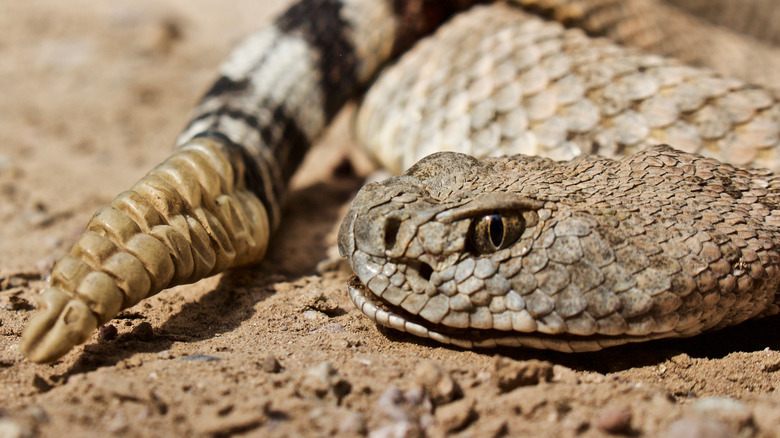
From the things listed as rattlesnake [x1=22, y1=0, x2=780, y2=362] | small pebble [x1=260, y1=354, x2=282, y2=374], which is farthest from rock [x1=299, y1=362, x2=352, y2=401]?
rattlesnake [x1=22, y1=0, x2=780, y2=362]

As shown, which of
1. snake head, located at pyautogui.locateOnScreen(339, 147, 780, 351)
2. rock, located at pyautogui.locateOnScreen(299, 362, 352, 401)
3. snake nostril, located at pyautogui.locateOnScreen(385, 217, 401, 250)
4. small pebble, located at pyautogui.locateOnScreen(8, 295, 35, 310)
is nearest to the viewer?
rock, located at pyautogui.locateOnScreen(299, 362, 352, 401)

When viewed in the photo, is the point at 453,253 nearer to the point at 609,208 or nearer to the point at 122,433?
the point at 609,208

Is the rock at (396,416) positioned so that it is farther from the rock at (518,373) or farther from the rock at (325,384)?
the rock at (518,373)

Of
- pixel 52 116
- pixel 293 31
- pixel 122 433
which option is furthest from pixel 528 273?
pixel 52 116

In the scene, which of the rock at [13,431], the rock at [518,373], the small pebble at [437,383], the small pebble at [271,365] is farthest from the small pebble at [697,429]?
the rock at [13,431]

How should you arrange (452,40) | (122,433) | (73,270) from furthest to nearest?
(452,40) < (73,270) < (122,433)

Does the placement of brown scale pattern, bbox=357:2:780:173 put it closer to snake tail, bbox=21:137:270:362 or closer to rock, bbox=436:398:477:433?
snake tail, bbox=21:137:270:362

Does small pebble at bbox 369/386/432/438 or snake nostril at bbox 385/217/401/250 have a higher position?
snake nostril at bbox 385/217/401/250
